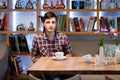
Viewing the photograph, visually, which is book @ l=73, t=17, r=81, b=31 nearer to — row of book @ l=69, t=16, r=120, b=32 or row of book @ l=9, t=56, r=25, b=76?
row of book @ l=69, t=16, r=120, b=32

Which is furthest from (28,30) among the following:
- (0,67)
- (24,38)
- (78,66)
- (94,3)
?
(78,66)

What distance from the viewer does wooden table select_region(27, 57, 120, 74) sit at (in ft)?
Answer: 7.31

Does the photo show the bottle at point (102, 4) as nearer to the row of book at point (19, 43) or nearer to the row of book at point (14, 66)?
the row of book at point (19, 43)

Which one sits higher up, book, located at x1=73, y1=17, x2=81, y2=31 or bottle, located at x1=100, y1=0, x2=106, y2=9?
bottle, located at x1=100, y1=0, x2=106, y2=9

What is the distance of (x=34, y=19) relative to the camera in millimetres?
4383

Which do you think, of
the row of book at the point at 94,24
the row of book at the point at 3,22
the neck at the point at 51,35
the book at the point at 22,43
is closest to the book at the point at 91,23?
the row of book at the point at 94,24

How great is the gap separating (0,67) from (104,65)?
172cm

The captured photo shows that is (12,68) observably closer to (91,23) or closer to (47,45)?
(47,45)

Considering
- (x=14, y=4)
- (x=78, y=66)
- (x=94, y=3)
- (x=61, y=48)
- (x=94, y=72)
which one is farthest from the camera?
(x=14, y=4)

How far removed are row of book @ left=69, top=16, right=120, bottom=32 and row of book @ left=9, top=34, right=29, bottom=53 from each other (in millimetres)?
804

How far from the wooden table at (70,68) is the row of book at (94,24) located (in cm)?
140

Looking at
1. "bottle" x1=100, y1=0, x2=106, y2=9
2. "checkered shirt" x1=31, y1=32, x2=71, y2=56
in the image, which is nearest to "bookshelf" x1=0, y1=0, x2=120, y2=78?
"bottle" x1=100, y1=0, x2=106, y2=9

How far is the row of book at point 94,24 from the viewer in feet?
13.0

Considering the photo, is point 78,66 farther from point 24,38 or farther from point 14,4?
point 14,4
